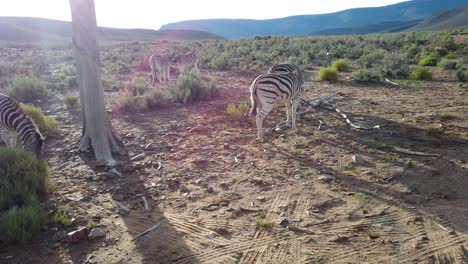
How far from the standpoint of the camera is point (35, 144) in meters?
7.00

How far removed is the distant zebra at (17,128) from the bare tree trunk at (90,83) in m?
0.99

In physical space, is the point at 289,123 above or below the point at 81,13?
below

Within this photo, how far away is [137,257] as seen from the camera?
4348mm

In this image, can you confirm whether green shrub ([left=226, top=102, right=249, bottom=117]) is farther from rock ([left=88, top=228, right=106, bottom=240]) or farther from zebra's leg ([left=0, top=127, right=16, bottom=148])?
rock ([left=88, top=228, right=106, bottom=240])

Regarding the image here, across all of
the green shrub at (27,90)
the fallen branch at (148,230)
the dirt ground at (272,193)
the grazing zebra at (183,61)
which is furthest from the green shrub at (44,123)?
the grazing zebra at (183,61)

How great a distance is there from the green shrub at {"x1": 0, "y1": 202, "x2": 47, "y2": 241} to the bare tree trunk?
2.34 meters

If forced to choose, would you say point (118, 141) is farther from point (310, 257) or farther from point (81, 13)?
point (310, 257)

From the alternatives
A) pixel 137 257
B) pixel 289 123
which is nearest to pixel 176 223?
pixel 137 257

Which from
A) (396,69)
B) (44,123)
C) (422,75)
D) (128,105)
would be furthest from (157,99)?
(396,69)

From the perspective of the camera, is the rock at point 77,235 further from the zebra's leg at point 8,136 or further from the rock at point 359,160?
the rock at point 359,160

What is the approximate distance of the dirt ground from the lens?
173 inches

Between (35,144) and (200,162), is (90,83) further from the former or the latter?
(200,162)

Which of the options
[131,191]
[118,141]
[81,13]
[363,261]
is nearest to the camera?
[363,261]

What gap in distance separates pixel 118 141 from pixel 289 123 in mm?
4444
